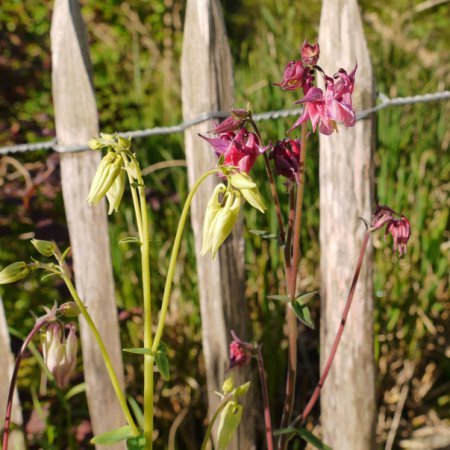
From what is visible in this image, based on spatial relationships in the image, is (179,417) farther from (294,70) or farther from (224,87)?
(294,70)

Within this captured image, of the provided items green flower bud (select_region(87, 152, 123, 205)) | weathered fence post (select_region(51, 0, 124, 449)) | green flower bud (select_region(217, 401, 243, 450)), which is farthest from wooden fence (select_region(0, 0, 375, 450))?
green flower bud (select_region(87, 152, 123, 205))

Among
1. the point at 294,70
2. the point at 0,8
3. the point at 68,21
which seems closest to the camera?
the point at 294,70

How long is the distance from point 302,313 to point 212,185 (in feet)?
1.70

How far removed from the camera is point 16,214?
229 centimetres

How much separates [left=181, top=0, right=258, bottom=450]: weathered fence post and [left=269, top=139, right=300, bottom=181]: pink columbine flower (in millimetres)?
471

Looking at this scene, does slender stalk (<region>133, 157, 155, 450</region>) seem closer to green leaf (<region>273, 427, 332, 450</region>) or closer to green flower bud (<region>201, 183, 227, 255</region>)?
green flower bud (<region>201, 183, 227, 255</region>)

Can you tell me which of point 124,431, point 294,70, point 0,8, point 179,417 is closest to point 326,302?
point 179,417

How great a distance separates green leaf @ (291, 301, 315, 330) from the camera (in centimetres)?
117

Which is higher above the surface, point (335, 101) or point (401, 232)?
point (335, 101)

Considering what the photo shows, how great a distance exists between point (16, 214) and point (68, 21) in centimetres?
91

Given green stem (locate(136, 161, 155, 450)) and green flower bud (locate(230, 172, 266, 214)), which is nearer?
green flower bud (locate(230, 172, 266, 214))

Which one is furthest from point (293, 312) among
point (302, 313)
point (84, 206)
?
point (84, 206)

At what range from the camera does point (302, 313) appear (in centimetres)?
120

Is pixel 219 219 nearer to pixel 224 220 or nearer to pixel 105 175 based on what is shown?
pixel 224 220
